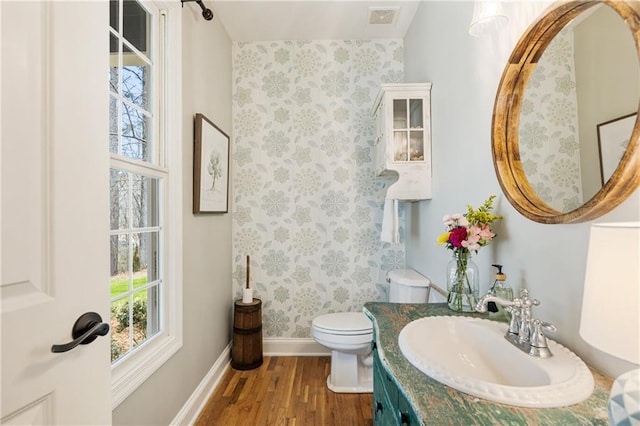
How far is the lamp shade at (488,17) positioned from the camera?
3.44 feet

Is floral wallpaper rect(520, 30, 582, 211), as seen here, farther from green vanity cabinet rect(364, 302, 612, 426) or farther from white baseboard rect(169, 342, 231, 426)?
white baseboard rect(169, 342, 231, 426)

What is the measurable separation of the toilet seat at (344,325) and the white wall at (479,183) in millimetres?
544

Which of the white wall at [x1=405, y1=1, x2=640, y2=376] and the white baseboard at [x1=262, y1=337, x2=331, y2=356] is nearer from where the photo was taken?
the white wall at [x1=405, y1=1, x2=640, y2=376]

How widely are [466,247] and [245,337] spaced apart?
1811 millimetres

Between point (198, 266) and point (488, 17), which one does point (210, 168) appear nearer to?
point (198, 266)

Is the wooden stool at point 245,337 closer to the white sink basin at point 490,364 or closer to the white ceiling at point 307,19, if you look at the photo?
the white sink basin at point 490,364

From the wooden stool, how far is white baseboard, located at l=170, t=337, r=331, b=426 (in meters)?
0.11

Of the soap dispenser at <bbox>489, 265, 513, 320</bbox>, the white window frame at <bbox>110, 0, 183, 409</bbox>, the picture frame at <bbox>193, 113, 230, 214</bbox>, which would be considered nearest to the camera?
the soap dispenser at <bbox>489, 265, 513, 320</bbox>

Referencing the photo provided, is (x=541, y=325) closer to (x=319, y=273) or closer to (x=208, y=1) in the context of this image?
(x=319, y=273)

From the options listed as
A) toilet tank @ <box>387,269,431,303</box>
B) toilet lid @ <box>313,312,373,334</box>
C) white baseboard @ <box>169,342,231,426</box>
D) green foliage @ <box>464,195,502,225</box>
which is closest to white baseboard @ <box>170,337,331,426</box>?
white baseboard @ <box>169,342,231,426</box>

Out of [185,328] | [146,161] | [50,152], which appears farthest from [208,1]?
[185,328]

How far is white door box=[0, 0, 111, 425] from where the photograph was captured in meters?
0.57

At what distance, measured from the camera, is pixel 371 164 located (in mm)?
2555

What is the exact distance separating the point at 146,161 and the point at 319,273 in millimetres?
1565
